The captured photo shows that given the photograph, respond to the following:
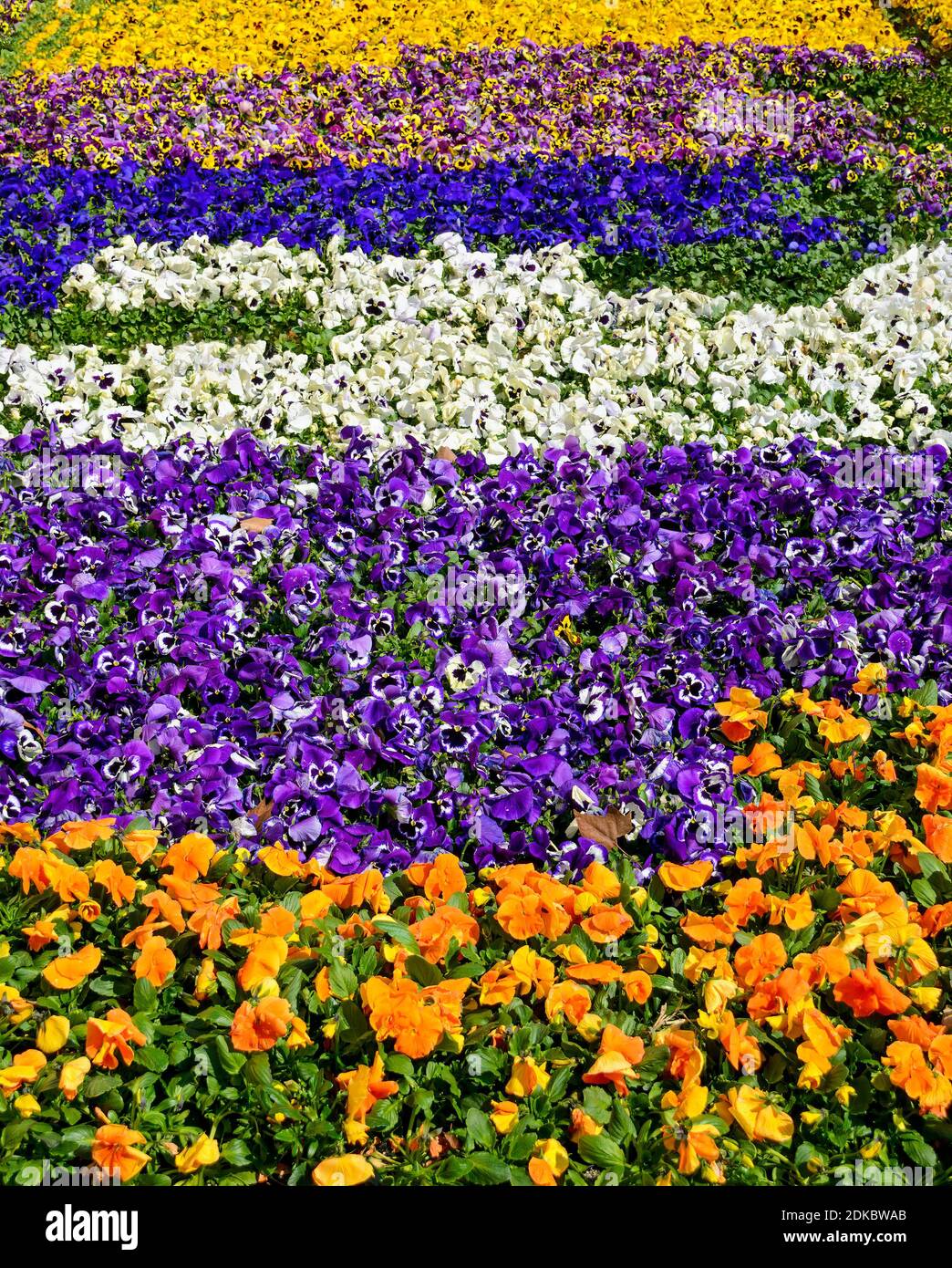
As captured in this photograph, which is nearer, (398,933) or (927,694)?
(398,933)

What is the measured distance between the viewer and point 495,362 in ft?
19.4

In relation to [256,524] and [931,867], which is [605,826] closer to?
[931,867]

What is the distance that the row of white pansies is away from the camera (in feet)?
18.0

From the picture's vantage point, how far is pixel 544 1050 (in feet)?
9.16

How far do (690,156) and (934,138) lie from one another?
2.32 metres

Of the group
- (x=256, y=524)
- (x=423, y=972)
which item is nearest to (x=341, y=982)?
(x=423, y=972)

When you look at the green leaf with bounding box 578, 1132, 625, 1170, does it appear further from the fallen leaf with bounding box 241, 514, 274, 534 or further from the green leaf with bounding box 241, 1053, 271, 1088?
the fallen leaf with bounding box 241, 514, 274, 534

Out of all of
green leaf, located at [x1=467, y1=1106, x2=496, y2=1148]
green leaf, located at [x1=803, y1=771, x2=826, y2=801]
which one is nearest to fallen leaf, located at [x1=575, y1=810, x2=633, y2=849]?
green leaf, located at [x1=803, y1=771, x2=826, y2=801]

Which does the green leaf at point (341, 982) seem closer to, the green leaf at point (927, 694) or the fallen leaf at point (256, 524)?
the green leaf at point (927, 694)

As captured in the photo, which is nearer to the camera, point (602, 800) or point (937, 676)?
point (602, 800)
